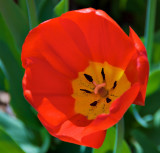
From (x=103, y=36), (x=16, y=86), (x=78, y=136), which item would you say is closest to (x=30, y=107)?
(x=16, y=86)

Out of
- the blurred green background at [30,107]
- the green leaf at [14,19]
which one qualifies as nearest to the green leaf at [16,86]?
the blurred green background at [30,107]

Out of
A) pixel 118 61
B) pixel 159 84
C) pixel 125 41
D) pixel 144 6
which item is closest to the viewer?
pixel 125 41

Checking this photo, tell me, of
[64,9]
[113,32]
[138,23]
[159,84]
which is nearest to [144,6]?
[138,23]

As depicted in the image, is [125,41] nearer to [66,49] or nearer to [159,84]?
[66,49]

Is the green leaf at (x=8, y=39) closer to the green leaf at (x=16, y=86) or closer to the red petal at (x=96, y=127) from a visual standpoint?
the green leaf at (x=16, y=86)

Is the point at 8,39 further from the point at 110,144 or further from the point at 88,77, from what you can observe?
the point at 110,144

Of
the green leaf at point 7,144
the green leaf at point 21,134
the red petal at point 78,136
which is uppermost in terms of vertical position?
the red petal at point 78,136
